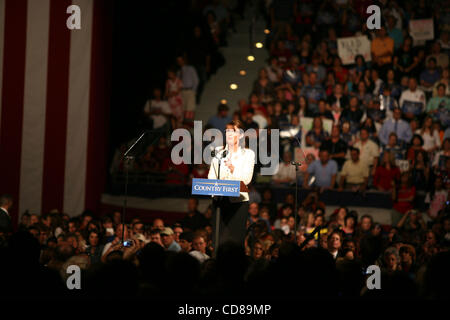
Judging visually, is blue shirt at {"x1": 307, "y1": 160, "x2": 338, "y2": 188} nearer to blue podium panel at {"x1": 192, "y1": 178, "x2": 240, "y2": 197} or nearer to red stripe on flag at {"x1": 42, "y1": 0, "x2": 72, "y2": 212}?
red stripe on flag at {"x1": 42, "y1": 0, "x2": 72, "y2": 212}

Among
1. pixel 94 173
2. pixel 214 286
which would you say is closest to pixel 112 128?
pixel 94 173

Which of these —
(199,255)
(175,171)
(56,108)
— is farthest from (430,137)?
(56,108)

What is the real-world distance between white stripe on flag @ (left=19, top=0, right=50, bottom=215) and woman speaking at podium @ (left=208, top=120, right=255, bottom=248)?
181 inches

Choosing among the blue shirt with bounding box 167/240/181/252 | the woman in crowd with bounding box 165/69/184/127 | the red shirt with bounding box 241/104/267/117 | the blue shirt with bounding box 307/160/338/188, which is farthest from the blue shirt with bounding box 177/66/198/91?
the blue shirt with bounding box 167/240/181/252

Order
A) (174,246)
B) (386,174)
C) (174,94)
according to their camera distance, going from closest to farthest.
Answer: (174,246), (386,174), (174,94)

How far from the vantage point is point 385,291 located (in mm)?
4383

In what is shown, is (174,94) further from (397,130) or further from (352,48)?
(397,130)

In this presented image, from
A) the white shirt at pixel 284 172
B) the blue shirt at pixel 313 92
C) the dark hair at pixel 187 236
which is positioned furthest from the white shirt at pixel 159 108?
the dark hair at pixel 187 236

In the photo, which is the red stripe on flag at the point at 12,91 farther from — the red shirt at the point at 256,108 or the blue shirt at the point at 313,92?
the blue shirt at the point at 313,92

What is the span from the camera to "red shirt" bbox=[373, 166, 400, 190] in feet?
35.9

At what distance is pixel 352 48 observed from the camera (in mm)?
12945

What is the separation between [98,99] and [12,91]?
1.41m
